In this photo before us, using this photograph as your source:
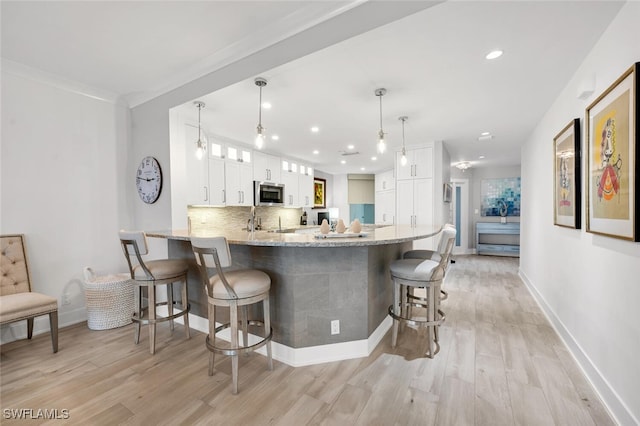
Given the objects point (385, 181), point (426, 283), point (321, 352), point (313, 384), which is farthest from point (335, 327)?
point (385, 181)

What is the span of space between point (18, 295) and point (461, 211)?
8.53m

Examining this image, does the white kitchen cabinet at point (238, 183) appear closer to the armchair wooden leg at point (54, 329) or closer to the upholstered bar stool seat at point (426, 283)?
the armchair wooden leg at point (54, 329)

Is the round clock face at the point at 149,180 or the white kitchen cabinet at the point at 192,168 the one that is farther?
the white kitchen cabinet at the point at 192,168

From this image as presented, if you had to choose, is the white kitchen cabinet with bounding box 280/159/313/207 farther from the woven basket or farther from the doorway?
the doorway

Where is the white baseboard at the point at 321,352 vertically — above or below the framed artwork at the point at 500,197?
below

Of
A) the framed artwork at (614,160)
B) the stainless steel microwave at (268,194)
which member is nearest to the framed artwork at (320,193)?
the stainless steel microwave at (268,194)

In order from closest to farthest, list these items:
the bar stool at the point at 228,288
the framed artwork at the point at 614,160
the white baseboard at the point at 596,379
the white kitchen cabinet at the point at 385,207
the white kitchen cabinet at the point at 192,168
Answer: the framed artwork at the point at 614,160 < the white baseboard at the point at 596,379 < the bar stool at the point at 228,288 < the white kitchen cabinet at the point at 192,168 < the white kitchen cabinet at the point at 385,207

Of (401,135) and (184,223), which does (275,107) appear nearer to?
(184,223)

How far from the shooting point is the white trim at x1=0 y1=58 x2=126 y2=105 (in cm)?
257

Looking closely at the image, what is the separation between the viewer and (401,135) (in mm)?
4340

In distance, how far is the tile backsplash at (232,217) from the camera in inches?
168

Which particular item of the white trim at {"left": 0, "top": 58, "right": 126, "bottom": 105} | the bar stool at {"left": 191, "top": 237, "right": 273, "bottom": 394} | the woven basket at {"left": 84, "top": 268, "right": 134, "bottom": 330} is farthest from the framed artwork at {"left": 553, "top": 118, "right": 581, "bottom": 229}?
the white trim at {"left": 0, "top": 58, "right": 126, "bottom": 105}

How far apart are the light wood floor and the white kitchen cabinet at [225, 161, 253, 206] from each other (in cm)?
229

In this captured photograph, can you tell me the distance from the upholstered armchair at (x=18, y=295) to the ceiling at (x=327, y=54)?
177 cm
